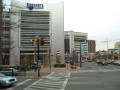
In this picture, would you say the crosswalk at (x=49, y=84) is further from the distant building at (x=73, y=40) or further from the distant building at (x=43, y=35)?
the distant building at (x=73, y=40)

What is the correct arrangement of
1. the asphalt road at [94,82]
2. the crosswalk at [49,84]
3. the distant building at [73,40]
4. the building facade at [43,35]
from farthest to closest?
the distant building at [73,40], the building facade at [43,35], the crosswalk at [49,84], the asphalt road at [94,82]

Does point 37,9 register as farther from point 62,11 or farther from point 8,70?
point 8,70

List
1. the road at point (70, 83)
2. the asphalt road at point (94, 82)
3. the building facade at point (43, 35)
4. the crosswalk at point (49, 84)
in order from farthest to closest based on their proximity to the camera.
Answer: the building facade at point (43, 35) → the crosswalk at point (49, 84) → the road at point (70, 83) → the asphalt road at point (94, 82)

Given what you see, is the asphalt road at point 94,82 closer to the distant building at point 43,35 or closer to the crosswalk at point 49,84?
the crosswalk at point 49,84

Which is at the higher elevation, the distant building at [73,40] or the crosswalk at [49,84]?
the distant building at [73,40]

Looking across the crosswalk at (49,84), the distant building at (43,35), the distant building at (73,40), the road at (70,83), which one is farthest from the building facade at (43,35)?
the crosswalk at (49,84)

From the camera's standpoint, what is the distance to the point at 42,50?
12962 cm

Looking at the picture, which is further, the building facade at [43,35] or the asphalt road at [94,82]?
the building facade at [43,35]

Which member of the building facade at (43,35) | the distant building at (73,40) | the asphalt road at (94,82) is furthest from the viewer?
the distant building at (73,40)

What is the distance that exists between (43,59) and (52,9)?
59.4 feet

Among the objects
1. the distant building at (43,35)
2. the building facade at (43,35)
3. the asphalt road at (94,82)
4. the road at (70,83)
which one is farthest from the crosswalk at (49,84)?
the building facade at (43,35)

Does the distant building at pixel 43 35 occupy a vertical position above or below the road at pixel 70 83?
above

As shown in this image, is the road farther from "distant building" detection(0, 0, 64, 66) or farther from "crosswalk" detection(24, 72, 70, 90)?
"distant building" detection(0, 0, 64, 66)

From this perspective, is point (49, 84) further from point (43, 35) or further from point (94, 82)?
point (43, 35)
